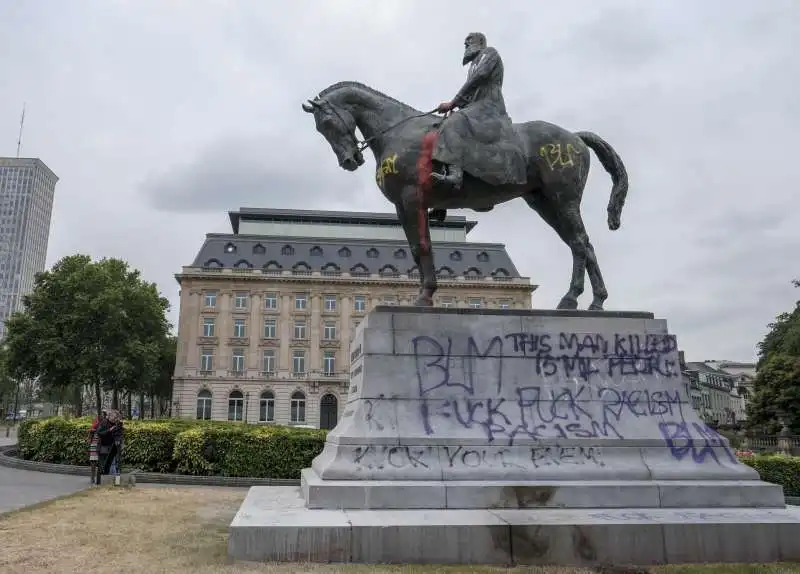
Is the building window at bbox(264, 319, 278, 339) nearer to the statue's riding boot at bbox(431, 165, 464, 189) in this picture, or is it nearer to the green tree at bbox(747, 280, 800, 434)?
the green tree at bbox(747, 280, 800, 434)

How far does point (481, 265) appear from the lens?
76.8 m

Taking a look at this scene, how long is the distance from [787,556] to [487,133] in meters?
6.22

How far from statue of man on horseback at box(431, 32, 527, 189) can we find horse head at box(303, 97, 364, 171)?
4.00 ft

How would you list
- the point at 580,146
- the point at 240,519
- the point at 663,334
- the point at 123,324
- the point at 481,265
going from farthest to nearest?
the point at 481,265 → the point at 123,324 → the point at 580,146 → the point at 663,334 → the point at 240,519

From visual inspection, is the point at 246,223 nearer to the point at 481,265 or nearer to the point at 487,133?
the point at 481,265

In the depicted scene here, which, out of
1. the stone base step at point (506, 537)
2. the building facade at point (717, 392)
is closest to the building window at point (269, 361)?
the stone base step at point (506, 537)

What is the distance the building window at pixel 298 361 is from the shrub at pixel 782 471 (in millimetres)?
60165

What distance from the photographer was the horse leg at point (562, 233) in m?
9.30

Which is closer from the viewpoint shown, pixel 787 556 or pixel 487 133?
pixel 787 556

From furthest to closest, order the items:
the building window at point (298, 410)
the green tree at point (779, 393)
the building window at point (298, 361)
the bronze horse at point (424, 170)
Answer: the building window at point (298, 361), the building window at point (298, 410), the green tree at point (779, 393), the bronze horse at point (424, 170)

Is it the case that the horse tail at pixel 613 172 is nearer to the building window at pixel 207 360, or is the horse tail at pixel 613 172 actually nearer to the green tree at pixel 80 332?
the green tree at pixel 80 332

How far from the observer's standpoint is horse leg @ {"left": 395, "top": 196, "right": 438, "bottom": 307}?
8805mm

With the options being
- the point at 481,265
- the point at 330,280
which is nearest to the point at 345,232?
the point at 330,280

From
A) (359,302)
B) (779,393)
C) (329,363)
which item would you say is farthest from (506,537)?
(359,302)
